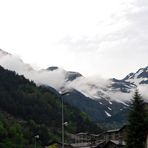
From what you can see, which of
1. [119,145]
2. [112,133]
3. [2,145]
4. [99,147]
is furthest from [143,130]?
[2,145]

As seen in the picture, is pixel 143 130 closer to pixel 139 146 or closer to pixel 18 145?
pixel 139 146

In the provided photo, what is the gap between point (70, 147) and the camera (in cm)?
15925

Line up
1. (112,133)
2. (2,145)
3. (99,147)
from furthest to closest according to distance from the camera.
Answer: (2,145)
(112,133)
(99,147)

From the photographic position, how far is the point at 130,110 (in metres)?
64.9

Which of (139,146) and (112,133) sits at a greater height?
(112,133)

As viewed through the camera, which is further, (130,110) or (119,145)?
(119,145)

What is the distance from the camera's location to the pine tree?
63656mm

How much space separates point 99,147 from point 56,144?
2577cm

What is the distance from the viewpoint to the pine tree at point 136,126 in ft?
209

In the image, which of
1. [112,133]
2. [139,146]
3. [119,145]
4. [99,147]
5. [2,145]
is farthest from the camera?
[2,145]

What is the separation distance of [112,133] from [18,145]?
52.4 m

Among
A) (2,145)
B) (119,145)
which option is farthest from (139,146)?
(2,145)

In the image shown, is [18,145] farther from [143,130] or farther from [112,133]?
[143,130]

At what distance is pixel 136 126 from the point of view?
6406 centimetres
